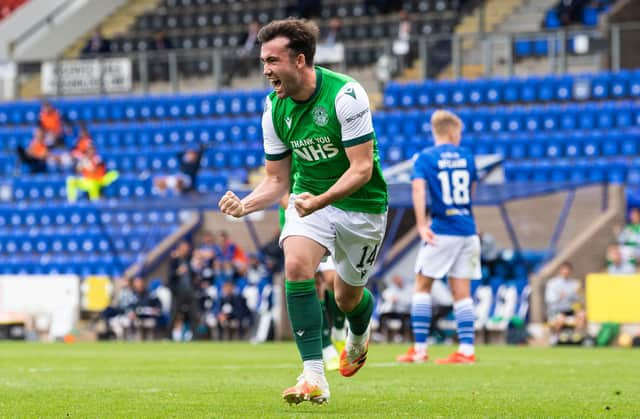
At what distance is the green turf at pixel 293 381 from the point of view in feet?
21.1

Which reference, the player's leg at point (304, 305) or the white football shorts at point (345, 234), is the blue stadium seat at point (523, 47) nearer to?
the white football shorts at point (345, 234)

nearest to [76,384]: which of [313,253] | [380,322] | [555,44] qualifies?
[313,253]

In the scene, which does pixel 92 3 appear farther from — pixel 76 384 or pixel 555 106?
pixel 76 384

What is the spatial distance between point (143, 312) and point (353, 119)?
14832mm

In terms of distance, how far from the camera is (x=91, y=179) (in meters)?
26.9

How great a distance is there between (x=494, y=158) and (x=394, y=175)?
177cm

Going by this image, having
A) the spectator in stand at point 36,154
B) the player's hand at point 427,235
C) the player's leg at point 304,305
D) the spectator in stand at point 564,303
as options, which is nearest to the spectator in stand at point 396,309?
the spectator in stand at point 564,303

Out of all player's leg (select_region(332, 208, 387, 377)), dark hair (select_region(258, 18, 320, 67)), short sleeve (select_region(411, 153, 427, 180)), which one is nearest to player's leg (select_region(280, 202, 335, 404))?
player's leg (select_region(332, 208, 387, 377))

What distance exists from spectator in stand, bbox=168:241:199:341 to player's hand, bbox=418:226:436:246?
34.0 feet

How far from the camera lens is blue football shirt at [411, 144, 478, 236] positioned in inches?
441

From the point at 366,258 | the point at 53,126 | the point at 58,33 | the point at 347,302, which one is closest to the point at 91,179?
the point at 53,126

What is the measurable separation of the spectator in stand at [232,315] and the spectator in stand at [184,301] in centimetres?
68

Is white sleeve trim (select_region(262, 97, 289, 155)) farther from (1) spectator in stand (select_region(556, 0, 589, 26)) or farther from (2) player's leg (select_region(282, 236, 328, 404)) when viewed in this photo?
(1) spectator in stand (select_region(556, 0, 589, 26))

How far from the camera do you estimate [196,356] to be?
13.8 meters
